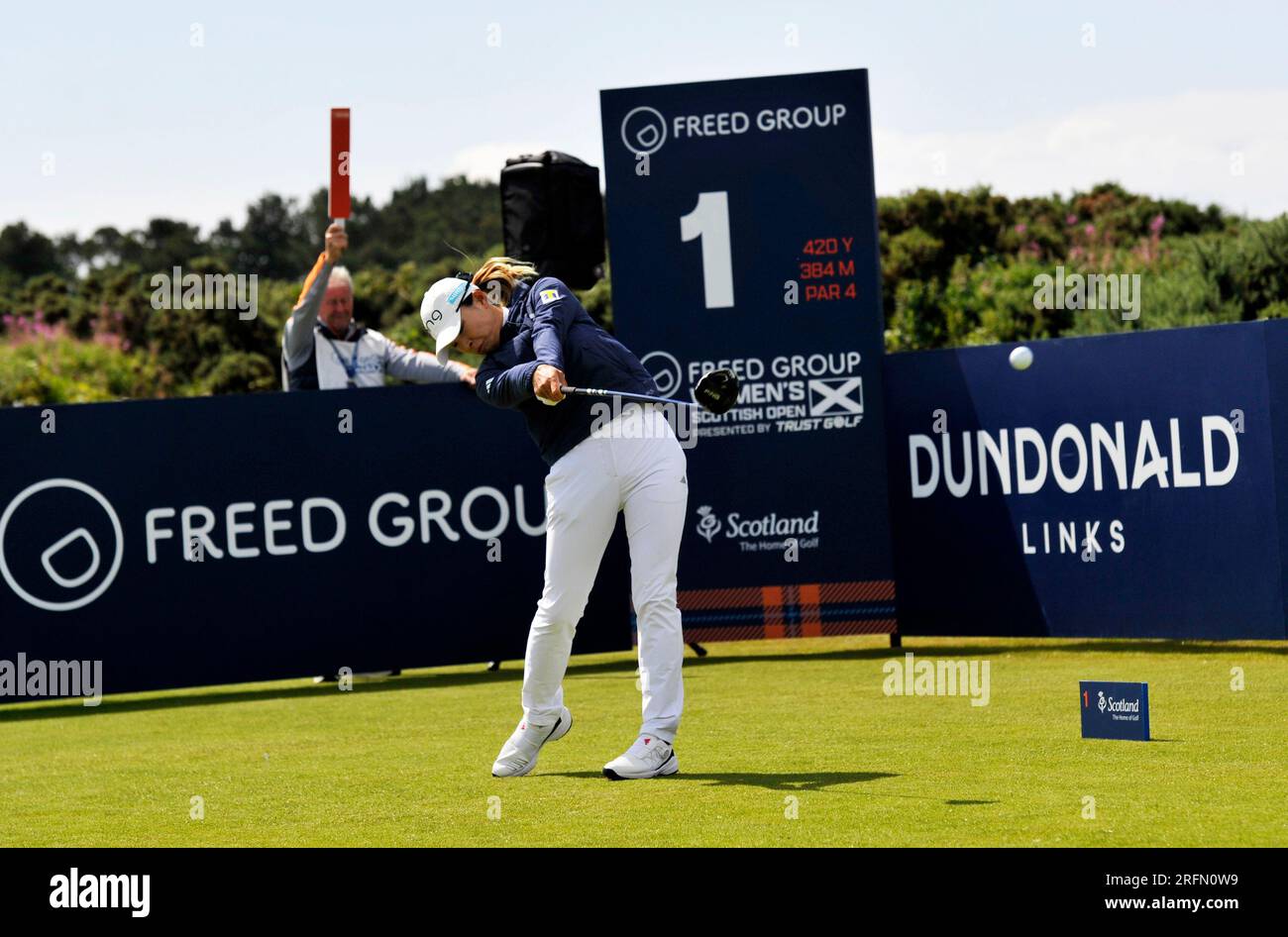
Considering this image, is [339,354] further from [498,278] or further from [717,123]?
[498,278]

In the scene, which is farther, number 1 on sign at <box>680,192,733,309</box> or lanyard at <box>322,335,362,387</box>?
lanyard at <box>322,335,362,387</box>

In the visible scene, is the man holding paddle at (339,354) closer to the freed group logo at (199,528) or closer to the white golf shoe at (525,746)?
the freed group logo at (199,528)

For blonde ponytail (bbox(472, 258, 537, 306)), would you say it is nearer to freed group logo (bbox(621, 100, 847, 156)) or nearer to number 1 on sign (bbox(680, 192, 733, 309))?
number 1 on sign (bbox(680, 192, 733, 309))

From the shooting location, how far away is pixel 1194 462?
1139 cm

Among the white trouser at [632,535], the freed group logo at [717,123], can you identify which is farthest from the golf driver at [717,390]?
the freed group logo at [717,123]

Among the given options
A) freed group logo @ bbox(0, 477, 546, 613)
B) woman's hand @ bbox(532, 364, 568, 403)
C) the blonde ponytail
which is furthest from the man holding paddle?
woman's hand @ bbox(532, 364, 568, 403)

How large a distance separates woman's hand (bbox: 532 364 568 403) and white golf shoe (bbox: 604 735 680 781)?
4.66 feet

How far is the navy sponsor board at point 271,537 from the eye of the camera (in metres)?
11.9

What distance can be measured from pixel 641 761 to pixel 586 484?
1.11 meters

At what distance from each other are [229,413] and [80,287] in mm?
36386

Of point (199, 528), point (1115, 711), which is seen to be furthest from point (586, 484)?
point (199, 528)

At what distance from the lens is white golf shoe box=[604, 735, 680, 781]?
7.20m

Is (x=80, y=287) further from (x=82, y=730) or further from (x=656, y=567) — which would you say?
(x=656, y=567)

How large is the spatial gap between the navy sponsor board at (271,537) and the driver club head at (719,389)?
187 inches
